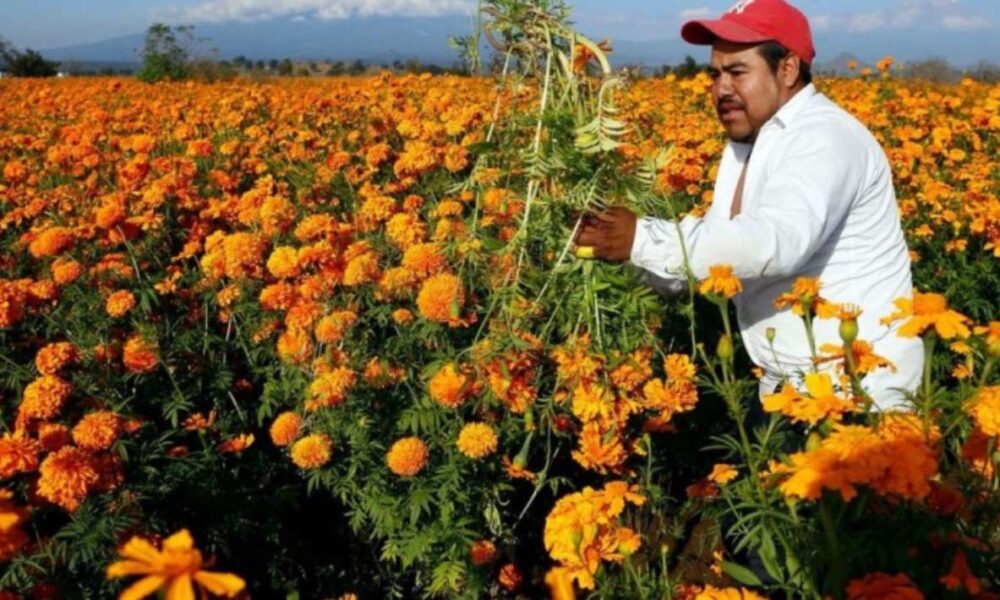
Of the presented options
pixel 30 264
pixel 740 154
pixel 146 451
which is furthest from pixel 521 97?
pixel 30 264

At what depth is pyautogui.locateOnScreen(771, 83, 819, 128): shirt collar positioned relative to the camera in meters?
1.92

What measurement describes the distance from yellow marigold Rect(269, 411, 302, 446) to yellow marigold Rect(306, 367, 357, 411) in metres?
0.12

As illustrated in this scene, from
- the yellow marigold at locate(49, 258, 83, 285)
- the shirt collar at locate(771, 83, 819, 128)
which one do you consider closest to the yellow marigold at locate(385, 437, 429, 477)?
the shirt collar at locate(771, 83, 819, 128)

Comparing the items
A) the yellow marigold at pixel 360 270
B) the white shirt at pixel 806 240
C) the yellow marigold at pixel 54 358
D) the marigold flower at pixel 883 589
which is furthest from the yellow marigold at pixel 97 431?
the marigold flower at pixel 883 589

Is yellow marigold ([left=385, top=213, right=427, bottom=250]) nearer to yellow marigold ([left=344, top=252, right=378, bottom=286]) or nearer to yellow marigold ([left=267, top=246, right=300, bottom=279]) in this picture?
yellow marigold ([left=344, top=252, right=378, bottom=286])

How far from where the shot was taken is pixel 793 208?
161cm

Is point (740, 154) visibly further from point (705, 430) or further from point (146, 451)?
point (146, 451)

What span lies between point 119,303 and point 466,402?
1161 millimetres

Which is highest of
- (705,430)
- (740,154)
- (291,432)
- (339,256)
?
(740,154)

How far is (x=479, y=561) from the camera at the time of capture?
217 centimetres

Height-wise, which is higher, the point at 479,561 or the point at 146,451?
the point at 146,451

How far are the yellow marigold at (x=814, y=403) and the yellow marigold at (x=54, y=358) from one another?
1.71 m

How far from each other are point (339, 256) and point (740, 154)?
1.15 metres

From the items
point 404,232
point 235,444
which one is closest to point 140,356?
point 235,444
